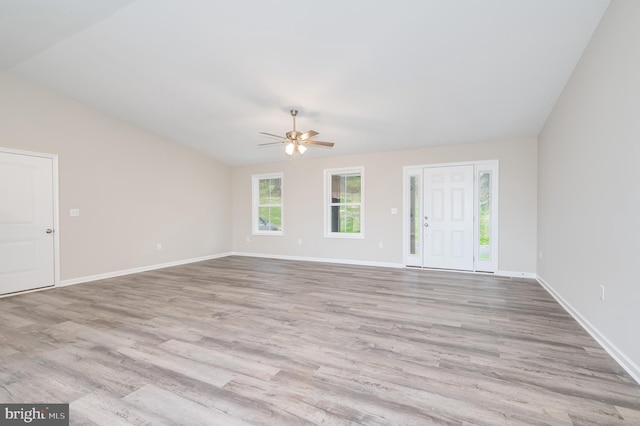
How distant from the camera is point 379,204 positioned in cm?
611

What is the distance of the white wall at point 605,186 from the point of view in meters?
2.00

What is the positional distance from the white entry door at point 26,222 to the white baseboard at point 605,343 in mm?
6651

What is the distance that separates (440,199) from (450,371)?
13.4 feet

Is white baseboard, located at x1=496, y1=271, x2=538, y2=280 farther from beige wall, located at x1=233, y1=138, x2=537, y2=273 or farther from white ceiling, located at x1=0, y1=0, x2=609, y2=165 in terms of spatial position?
white ceiling, located at x1=0, y1=0, x2=609, y2=165

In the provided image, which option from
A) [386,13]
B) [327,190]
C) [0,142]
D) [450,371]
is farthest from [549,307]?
[0,142]

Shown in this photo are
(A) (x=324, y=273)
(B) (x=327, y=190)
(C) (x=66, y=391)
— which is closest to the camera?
(C) (x=66, y=391)

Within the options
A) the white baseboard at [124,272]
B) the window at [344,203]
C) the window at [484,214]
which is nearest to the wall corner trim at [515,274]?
the window at [484,214]

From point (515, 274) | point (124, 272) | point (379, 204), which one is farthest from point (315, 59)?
point (124, 272)

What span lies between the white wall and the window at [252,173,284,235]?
18.0 ft

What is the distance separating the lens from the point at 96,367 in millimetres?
2088

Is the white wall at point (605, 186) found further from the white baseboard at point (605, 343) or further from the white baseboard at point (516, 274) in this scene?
the white baseboard at point (516, 274)

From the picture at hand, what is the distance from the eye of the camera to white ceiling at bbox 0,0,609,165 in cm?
264

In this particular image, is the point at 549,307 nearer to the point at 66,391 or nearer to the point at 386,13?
the point at 386,13

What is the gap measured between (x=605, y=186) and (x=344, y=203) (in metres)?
4.59
